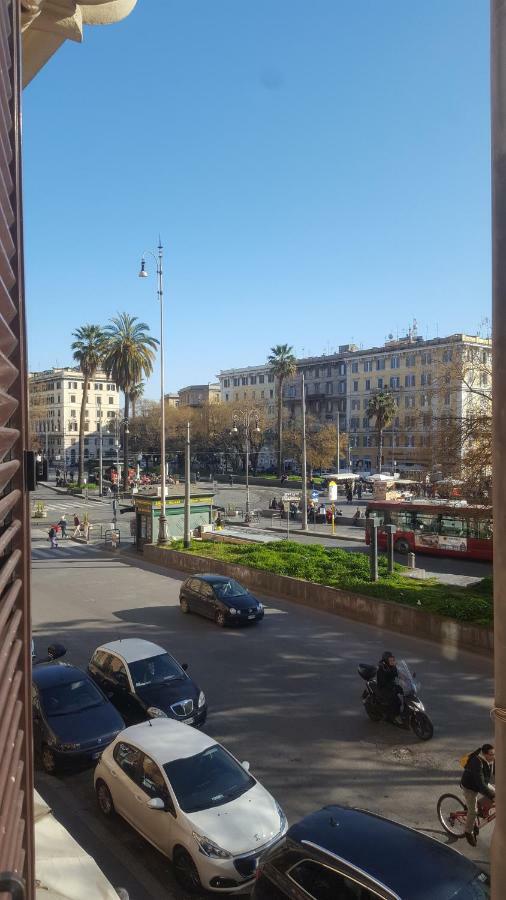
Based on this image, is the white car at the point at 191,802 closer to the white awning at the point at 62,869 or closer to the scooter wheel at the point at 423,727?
the white awning at the point at 62,869

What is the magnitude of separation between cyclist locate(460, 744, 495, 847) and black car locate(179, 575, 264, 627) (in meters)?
10.1

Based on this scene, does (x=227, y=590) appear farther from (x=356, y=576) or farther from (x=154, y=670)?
(x=154, y=670)

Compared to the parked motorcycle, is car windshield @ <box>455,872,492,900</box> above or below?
above

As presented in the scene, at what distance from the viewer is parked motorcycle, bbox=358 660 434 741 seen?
10.7m

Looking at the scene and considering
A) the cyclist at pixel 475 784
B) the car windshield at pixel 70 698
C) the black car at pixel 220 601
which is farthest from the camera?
the black car at pixel 220 601

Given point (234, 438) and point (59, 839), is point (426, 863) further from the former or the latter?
point (234, 438)

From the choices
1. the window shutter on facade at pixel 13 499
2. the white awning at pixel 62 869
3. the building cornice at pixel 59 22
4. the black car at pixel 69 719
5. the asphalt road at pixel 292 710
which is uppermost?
the building cornice at pixel 59 22

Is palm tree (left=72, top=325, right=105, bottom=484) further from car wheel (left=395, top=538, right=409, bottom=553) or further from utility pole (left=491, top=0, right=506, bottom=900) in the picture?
utility pole (left=491, top=0, right=506, bottom=900)

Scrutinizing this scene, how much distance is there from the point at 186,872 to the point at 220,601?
10.9 m

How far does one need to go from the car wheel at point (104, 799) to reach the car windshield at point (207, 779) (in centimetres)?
124

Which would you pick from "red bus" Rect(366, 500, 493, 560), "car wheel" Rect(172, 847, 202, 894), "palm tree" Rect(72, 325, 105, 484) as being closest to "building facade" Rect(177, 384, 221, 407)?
"palm tree" Rect(72, 325, 105, 484)

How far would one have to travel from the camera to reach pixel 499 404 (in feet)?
7.47

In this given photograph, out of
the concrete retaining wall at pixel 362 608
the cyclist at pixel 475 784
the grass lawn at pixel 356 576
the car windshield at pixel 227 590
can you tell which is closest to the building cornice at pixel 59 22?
the cyclist at pixel 475 784

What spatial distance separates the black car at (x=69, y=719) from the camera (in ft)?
31.8
